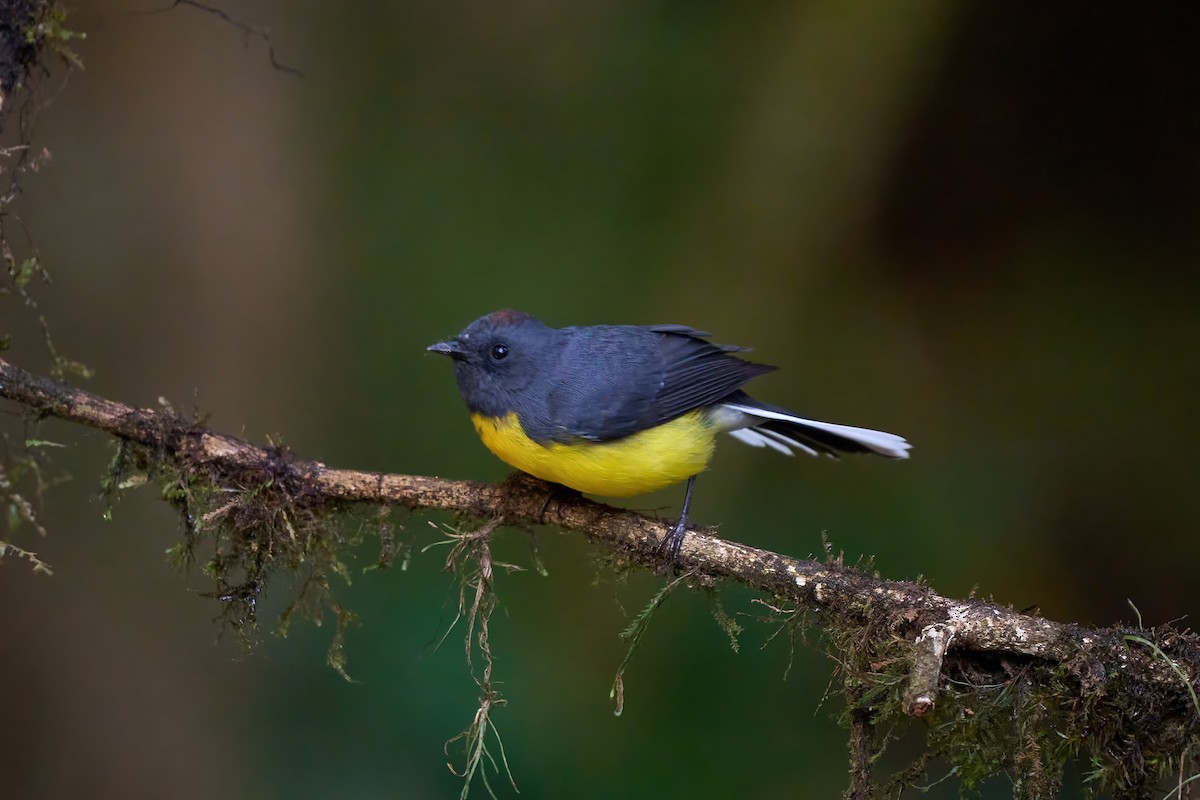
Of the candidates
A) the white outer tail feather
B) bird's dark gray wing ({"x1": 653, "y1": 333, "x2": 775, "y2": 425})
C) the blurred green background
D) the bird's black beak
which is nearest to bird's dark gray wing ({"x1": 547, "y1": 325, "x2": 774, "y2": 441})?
bird's dark gray wing ({"x1": 653, "y1": 333, "x2": 775, "y2": 425})

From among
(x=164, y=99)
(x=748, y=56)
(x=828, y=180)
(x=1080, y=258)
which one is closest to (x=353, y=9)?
(x=164, y=99)

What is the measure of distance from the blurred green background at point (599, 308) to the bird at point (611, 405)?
1448 millimetres

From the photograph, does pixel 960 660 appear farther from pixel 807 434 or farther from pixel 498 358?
pixel 498 358

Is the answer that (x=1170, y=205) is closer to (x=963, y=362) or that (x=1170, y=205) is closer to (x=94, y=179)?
(x=963, y=362)

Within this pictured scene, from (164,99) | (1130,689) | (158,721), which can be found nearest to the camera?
(1130,689)

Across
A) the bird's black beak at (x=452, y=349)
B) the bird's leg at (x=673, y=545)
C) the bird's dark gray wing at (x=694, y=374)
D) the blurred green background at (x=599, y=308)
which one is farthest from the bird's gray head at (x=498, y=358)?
the blurred green background at (x=599, y=308)

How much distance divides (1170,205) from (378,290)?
3.82 meters

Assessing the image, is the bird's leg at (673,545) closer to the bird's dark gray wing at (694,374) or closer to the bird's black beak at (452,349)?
the bird's dark gray wing at (694,374)

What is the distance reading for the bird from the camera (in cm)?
317

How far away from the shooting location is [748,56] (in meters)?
5.21

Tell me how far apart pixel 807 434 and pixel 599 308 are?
72.3 inches

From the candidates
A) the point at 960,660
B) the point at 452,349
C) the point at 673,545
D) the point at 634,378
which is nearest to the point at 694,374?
the point at 634,378

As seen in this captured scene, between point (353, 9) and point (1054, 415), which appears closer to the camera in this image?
point (1054, 415)

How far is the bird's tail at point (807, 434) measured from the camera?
356cm
